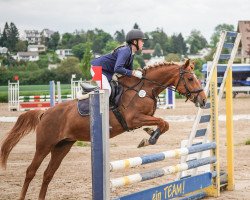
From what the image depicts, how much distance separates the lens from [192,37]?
156500 millimetres

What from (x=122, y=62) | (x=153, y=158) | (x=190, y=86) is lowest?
(x=153, y=158)

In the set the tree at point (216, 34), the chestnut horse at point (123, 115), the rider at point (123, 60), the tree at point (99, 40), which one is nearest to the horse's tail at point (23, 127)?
the chestnut horse at point (123, 115)

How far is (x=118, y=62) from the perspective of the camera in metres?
6.20

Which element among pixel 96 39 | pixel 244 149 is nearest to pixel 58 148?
pixel 244 149

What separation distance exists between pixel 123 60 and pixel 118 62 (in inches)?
2.5

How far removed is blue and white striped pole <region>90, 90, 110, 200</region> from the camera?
3.98 metres

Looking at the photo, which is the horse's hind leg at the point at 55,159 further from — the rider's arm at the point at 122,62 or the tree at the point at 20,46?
the tree at the point at 20,46

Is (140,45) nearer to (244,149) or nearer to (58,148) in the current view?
(58,148)

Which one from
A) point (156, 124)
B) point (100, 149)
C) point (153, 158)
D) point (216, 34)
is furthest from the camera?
point (216, 34)

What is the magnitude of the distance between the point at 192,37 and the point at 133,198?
15452cm

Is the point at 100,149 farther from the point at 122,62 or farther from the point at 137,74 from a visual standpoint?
the point at 137,74

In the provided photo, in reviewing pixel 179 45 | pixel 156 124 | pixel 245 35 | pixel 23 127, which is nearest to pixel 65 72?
pixel 245 35

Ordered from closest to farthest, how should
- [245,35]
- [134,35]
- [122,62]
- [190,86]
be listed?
1. [122,62]
2. [190,86]
3. [134,35]
4. [245,35]

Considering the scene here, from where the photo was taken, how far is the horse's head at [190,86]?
6199 mm
